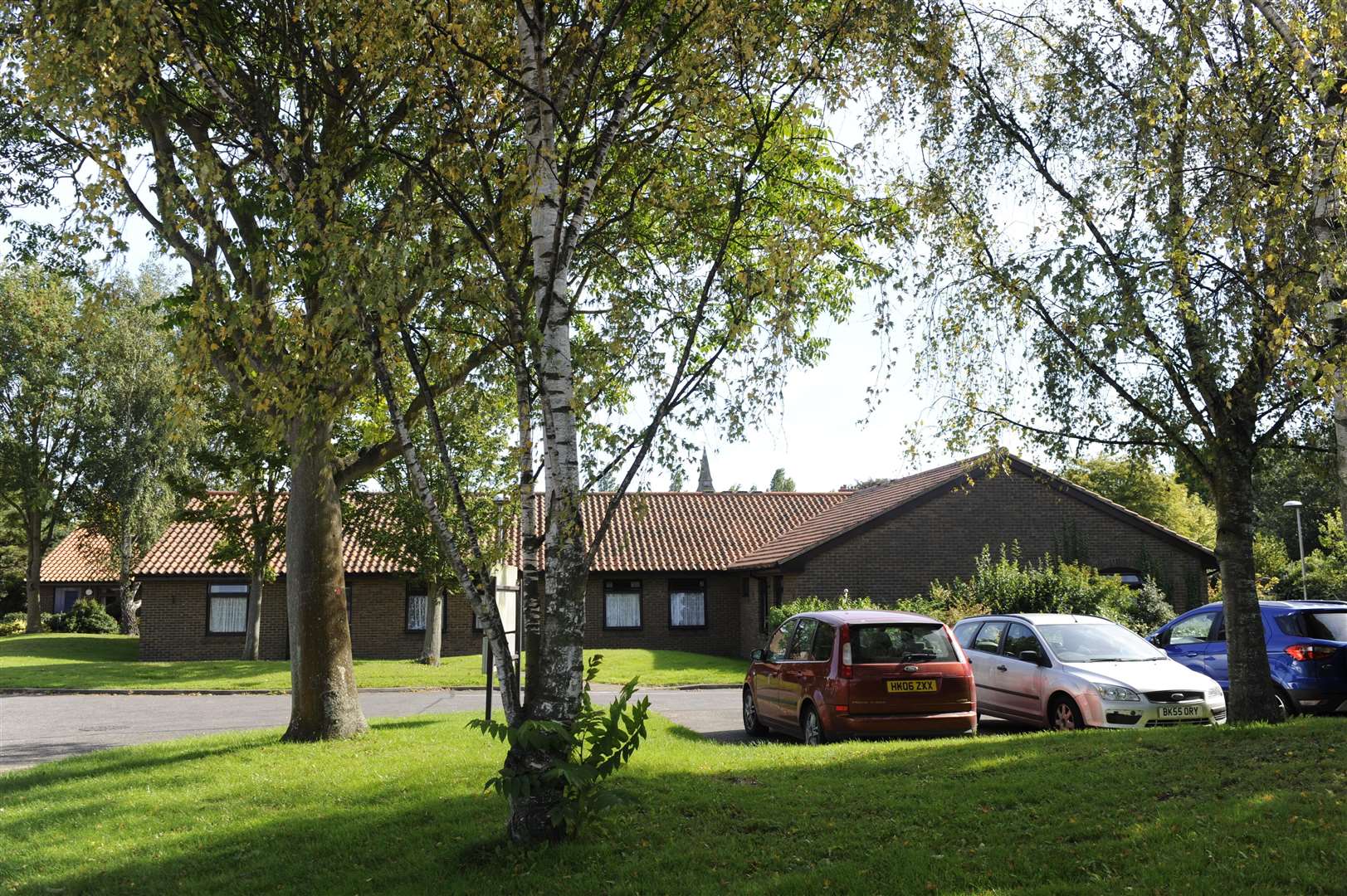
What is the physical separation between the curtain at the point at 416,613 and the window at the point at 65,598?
30034 millimetres

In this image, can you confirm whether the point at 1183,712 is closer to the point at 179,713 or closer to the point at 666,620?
the point at 179,713

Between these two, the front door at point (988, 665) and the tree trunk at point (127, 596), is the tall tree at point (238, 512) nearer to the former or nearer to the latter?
the tree trunk at point (127, 596)

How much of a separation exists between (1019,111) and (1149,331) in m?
3.08

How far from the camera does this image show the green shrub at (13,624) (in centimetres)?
4597

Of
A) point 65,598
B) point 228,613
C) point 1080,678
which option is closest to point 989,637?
point 1080,678

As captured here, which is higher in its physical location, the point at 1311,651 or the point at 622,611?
the point at 1311,651

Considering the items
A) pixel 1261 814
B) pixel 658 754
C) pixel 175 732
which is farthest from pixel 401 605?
pixel 1261 814

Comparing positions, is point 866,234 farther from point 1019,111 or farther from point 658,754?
point 658,754

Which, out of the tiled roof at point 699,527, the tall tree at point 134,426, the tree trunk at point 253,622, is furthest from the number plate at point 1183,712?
the tall tree at point 134,426

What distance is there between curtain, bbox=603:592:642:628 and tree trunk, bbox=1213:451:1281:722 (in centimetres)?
2632

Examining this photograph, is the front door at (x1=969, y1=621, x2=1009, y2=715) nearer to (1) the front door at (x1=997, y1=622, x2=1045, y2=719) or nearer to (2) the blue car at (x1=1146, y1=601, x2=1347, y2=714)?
(1) the front door at (x1=997, y1=622, x2=1045, y2=719)

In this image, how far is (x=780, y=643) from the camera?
13805 millimetres

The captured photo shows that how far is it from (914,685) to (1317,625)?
17.5 feet

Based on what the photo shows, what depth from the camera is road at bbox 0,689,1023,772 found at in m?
14.9
